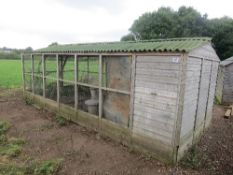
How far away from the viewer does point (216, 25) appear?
20.4 m

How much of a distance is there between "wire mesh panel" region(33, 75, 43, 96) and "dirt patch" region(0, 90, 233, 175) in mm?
1468

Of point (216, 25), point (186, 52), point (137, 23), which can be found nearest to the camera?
point (186, 52)

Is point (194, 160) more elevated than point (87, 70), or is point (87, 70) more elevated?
point (87, 70)

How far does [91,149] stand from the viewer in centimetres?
446

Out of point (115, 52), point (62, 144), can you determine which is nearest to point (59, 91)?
point (62, 144)

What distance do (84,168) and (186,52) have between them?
3.12 m

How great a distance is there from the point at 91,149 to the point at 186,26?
71.0ft

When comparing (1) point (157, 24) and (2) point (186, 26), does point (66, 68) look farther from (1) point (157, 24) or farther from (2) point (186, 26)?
(2) point (186, 26)

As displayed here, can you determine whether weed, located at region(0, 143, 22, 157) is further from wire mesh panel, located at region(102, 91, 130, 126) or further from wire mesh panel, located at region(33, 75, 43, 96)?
wire mesh panel, located at region(33, 75, 43, 96)

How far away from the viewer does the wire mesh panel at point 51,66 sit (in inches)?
274

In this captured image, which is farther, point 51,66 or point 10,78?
point 10,78

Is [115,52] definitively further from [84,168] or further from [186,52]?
[84,168]

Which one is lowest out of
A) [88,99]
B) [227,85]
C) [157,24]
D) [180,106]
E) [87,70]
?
[88,99]

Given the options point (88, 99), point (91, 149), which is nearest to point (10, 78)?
point (88, 99)
